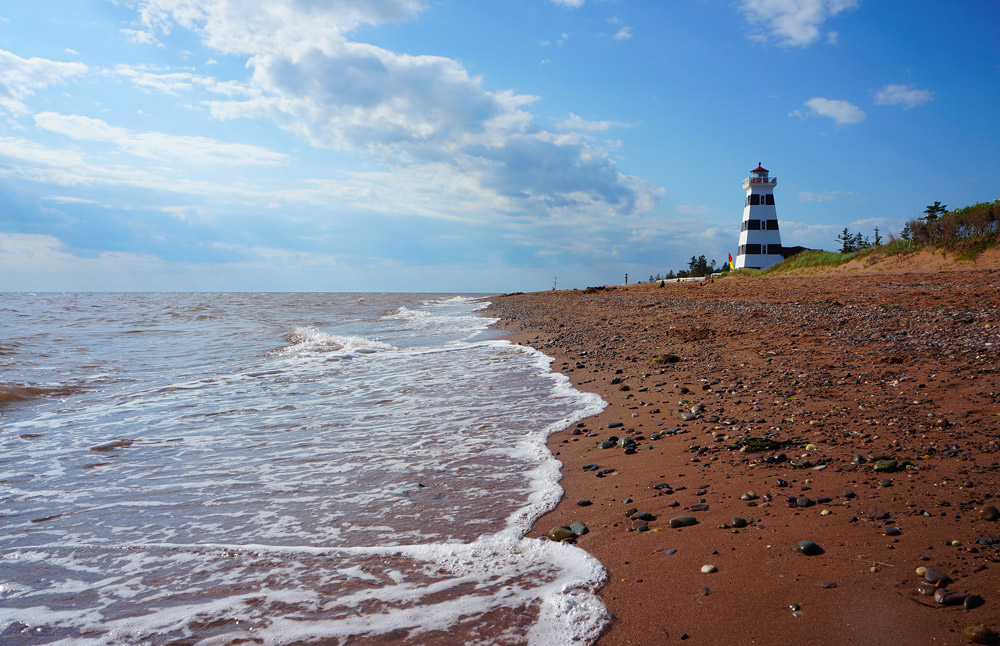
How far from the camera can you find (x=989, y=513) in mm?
2859

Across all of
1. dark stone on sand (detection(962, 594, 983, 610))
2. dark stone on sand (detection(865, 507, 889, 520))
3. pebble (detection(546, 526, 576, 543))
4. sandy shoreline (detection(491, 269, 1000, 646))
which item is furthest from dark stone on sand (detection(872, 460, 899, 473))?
pebble (detection(546, 526, 576, 543))

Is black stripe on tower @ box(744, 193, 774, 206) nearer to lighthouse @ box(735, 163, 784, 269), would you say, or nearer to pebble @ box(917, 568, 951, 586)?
lighthouse @ box(735, 163, 784, 269)

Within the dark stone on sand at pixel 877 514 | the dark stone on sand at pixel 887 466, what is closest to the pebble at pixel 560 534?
the dark stone on sand at pixel 877 514

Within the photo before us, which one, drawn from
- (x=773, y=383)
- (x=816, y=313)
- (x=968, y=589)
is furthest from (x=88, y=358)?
(x=816, y=313)

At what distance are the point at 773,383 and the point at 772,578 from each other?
4.14m

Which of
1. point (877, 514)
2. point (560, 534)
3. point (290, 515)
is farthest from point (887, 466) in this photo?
point (290, 515)

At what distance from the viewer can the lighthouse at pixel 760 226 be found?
44.6 meters

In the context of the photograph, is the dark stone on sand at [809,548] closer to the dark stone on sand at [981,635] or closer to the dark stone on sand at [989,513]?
the dark stone on sand at [981,635]

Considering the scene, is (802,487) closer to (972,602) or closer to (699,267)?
(972,602)

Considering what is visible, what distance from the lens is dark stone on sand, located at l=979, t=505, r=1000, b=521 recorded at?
9.36 feet

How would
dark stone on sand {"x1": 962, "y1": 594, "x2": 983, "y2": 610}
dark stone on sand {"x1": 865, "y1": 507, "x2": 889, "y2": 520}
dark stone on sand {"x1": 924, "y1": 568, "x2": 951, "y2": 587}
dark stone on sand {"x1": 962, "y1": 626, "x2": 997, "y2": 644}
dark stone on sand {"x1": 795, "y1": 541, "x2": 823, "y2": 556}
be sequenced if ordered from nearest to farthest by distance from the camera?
dark stone on sand {"x1": 962, "y1": 626, "x2": 997, "y2": 644} → dark stone on sand {"x1": 962, "y1": 594, "x2": 983, "y2": 610} → dark stone on sand {"x1": 924, "y1": 568, "x2": 951, "y2": 587} → dark stone on sand {"x1": 795, "y1": 541, "x2": 823, "y2": 556} → dark stone on sand {"x1": 865, "y1": 507, "x2": 889, "y2": 520}

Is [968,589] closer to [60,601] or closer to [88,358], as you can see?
[60,601]

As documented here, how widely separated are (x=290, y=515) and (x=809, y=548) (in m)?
3.43

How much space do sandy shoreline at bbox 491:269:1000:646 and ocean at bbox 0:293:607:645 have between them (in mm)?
394
